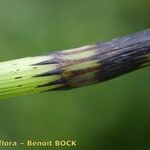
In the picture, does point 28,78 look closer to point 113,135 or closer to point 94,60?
point 94,60

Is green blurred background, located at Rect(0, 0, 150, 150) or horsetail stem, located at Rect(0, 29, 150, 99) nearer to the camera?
horsetail stem, located at Rect(0, 29, 150, 99)

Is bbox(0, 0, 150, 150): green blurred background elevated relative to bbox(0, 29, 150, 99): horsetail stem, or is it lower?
elevated

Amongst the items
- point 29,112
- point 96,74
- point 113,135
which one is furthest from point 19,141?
point 96,74

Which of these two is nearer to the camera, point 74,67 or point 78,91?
point 74,67
